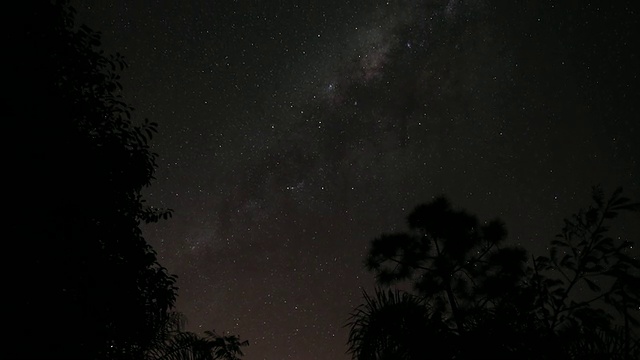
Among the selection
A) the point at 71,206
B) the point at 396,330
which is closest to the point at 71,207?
the point at 71,206

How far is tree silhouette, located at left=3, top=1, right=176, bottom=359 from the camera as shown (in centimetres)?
483

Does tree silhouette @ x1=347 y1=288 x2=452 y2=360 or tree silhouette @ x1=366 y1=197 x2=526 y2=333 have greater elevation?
tree silhouette @ x1=366 y1=197 x2=526 y2=333

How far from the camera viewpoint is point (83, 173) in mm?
5648

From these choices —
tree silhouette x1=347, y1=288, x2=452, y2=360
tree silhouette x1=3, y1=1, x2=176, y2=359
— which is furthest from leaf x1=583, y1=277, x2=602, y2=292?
tree silhouette x1=3, y1=1, x2=176, y2=359

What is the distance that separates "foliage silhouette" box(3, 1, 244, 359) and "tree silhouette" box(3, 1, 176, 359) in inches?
0.5

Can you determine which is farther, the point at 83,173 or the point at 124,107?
the point at 124,107

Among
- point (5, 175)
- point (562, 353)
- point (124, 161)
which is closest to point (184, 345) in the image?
point (124, 161)

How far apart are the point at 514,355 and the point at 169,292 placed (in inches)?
199

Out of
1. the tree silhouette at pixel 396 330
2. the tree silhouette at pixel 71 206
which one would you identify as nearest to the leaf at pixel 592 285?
the tree silhouette at pixel 396 330

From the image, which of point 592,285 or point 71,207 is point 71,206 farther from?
point 592,285

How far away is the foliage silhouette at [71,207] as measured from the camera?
4832mm

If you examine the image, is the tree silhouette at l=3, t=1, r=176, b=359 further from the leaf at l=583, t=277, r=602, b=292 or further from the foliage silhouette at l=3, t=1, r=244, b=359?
the leaf at l=583, t=277, r=602, b=292

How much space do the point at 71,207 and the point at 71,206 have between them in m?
0.01

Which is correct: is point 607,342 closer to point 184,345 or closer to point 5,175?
point 184,345
